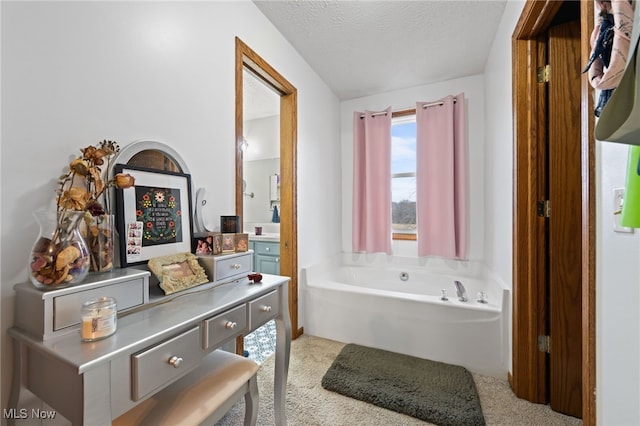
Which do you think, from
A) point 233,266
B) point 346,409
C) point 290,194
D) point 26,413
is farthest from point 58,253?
point 290,194

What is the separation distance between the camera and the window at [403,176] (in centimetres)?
315

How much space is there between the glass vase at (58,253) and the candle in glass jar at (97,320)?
0.11m

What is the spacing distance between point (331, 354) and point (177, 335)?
156 cm

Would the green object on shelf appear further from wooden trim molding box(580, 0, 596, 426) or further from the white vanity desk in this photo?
the white vanity desk

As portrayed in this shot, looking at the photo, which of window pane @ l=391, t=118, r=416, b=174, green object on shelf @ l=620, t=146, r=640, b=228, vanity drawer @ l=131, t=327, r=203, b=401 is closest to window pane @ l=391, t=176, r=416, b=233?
window pane @ l=391, t=118, r=416, b=174

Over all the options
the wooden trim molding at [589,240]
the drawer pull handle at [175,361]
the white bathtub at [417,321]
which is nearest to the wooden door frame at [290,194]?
the white bathtub at [417,321]

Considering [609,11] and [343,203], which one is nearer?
[609,11]

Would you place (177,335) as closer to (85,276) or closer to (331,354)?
(85,276)

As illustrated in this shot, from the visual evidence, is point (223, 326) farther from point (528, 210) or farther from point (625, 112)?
point (528, 210)

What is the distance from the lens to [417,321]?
202cm

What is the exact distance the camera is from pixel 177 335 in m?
0.79

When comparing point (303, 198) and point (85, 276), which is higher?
point (303, 198)

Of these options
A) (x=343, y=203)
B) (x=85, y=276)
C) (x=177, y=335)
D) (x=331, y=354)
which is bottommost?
(x=331, y=354)

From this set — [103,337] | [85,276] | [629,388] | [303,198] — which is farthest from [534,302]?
[85,276]
